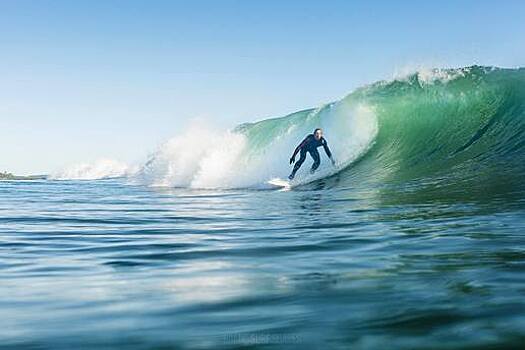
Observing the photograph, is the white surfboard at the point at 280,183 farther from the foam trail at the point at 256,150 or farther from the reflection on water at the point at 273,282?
the reflection on water at the point at 273,282

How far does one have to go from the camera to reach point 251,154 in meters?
23.2

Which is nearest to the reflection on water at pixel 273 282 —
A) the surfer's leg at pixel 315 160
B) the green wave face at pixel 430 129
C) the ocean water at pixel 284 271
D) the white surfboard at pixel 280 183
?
the ocean water at pixel 284 271

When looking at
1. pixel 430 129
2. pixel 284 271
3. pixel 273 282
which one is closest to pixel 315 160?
pixel 430 129

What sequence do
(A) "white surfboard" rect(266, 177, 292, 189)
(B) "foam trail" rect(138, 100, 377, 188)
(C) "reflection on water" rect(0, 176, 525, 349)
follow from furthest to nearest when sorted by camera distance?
(B) "foam trail" rect(138, 100, 377, 188) < (A) "white surfboard" rect(266, 177, 292, 189) < (C) "reflection on water" rect(0, 176, 525, 349)

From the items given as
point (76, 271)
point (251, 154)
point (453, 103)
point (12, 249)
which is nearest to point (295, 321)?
point (76, 271)

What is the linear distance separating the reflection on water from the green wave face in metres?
5.13

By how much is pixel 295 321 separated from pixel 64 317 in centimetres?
108

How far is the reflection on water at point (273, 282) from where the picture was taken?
2.48 meters

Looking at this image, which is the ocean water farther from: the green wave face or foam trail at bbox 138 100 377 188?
foam trail at bbox 138 100 377 188

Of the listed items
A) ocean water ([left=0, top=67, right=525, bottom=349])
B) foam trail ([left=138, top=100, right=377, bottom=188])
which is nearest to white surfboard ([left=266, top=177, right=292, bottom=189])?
foam trail ([left=138, top=100, right=377, bottom=188])

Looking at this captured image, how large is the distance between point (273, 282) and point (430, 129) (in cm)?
1531

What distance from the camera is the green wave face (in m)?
13.2

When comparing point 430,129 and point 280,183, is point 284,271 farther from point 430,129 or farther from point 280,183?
point 430,129

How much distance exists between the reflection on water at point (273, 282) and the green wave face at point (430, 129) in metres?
5.13
